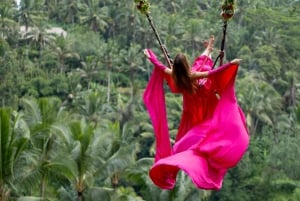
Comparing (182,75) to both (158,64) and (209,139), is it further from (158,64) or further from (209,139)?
(209,139)

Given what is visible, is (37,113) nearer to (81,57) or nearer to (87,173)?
(87,173)

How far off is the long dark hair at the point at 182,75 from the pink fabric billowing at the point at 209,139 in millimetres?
115

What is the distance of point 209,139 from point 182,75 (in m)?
0.50

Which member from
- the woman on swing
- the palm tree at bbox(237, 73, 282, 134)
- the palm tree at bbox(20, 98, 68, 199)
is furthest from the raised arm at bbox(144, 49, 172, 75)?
the palm tree at bbox(237, 73, 282, 134)

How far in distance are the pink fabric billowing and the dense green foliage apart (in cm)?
641

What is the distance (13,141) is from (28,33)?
1345 inches

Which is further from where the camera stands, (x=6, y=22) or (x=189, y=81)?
(x=6, y=22)

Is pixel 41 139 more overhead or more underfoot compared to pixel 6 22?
more overhead

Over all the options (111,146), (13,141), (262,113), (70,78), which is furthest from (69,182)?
(70,78)

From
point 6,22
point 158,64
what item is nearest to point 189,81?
point 158,64

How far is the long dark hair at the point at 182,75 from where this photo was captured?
4.30m

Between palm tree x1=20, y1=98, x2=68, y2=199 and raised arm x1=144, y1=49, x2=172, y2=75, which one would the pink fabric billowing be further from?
palm tree x1=20, y1=98, x2=68, y2=199

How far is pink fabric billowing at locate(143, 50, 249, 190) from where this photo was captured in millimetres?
4180

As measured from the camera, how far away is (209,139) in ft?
14.2
